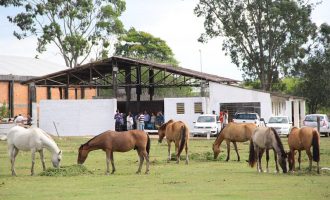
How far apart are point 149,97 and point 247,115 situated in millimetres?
13143

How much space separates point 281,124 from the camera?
158ft

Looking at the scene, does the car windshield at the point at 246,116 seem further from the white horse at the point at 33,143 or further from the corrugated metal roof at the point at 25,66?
the white horse at the point at 33,143

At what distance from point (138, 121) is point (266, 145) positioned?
99.6 feet

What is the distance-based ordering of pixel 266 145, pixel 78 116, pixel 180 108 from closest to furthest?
pixel 266 145 → pixel 78 116 → pixel 180 108

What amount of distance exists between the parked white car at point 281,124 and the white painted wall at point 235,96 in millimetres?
4565

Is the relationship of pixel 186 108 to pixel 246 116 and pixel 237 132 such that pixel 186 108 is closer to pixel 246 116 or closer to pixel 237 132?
pixel 246 116

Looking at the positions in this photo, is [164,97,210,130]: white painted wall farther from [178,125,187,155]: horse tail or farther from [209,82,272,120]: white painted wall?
[178,125,187,155]: horse tail

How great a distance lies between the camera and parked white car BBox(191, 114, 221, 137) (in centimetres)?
4766

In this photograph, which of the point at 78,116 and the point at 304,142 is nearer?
the point at 304,142

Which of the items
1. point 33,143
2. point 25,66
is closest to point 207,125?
point 33,143

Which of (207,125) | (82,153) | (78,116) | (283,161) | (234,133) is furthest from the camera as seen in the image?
(78,116)

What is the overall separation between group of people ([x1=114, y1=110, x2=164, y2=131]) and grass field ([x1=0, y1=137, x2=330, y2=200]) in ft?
84.5

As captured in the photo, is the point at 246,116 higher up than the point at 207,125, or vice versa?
the point at 246,116

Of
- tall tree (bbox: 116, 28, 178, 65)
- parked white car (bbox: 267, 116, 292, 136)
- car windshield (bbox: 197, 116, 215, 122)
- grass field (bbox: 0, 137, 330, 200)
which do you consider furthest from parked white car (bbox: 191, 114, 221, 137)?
tall tree (bbox: 116, 28, 178, 65)
